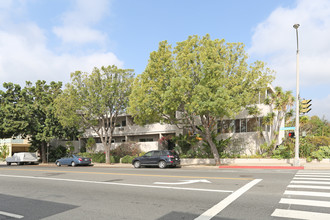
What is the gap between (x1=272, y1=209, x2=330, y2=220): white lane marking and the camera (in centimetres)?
594

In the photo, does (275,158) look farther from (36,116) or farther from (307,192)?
(36,116)

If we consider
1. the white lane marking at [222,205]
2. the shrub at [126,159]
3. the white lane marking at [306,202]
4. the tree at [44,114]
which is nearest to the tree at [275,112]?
the shrub at [126,159]

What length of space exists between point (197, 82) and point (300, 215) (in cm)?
1581

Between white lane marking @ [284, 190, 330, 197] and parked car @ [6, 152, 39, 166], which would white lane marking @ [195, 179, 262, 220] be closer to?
white lane marking @ [284, 190, 330, 197]

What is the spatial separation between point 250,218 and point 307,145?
1894 cm

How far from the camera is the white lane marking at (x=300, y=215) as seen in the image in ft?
19.5

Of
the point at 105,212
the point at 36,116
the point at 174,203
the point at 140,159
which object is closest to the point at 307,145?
the point at 140,159

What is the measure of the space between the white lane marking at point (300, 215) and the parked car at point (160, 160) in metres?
15.6

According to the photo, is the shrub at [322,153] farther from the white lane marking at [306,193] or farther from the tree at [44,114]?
A: the tree at [44,114]

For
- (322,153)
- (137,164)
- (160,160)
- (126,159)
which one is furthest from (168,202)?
(126,159)

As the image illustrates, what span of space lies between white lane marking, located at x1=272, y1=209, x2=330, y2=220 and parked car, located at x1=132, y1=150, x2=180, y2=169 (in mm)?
15561

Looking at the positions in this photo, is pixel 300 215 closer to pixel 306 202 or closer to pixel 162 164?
pixel 306 202

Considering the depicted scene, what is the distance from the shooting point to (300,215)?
20.1 ft

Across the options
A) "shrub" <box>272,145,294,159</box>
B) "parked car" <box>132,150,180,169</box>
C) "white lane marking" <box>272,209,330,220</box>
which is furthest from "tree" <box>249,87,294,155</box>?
"white lane marking" <box>272,209,330,220</box>
